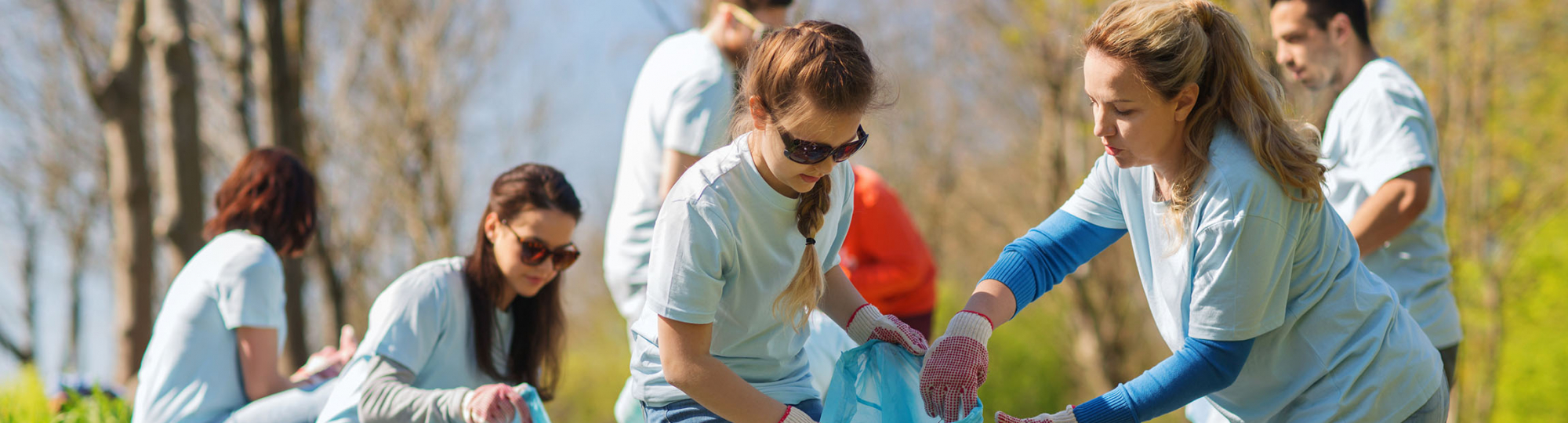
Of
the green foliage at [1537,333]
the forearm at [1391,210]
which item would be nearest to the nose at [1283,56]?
the forearm at [1391,210]

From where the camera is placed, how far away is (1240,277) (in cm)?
174

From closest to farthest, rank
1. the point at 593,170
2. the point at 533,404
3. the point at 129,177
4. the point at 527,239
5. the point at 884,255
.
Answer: the point at 533,404 → the point at 527,239 → the point at 884,255 → the point at 129,177 → the point at 593,170

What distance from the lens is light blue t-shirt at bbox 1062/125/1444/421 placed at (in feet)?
5.72

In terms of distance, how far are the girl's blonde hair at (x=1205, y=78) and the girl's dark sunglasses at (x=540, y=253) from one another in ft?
4.82

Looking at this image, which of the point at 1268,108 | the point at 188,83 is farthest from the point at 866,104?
the point at 188,83

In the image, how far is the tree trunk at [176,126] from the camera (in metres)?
5.49

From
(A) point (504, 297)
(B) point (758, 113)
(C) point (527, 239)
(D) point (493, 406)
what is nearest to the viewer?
(B) point (758, 113)

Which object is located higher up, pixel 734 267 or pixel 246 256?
pixel 734 267

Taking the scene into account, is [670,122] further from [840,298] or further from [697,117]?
[840,298]

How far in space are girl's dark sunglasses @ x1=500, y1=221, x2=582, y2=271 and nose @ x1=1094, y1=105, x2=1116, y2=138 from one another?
1410 millimetres

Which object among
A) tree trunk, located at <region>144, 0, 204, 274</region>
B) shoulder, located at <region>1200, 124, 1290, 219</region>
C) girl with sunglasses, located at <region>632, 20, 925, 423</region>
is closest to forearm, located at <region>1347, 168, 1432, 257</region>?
shoulder, located at <region>1200, 124, 1290, 219</region>

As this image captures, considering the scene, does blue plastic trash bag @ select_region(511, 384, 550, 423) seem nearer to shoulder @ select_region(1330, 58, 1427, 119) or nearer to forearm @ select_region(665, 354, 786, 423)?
forearm @ select_region(665, 354, 786, 423)

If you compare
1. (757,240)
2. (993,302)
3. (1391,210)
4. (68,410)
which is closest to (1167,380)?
(993,302)

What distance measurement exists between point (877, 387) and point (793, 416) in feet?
0.77
